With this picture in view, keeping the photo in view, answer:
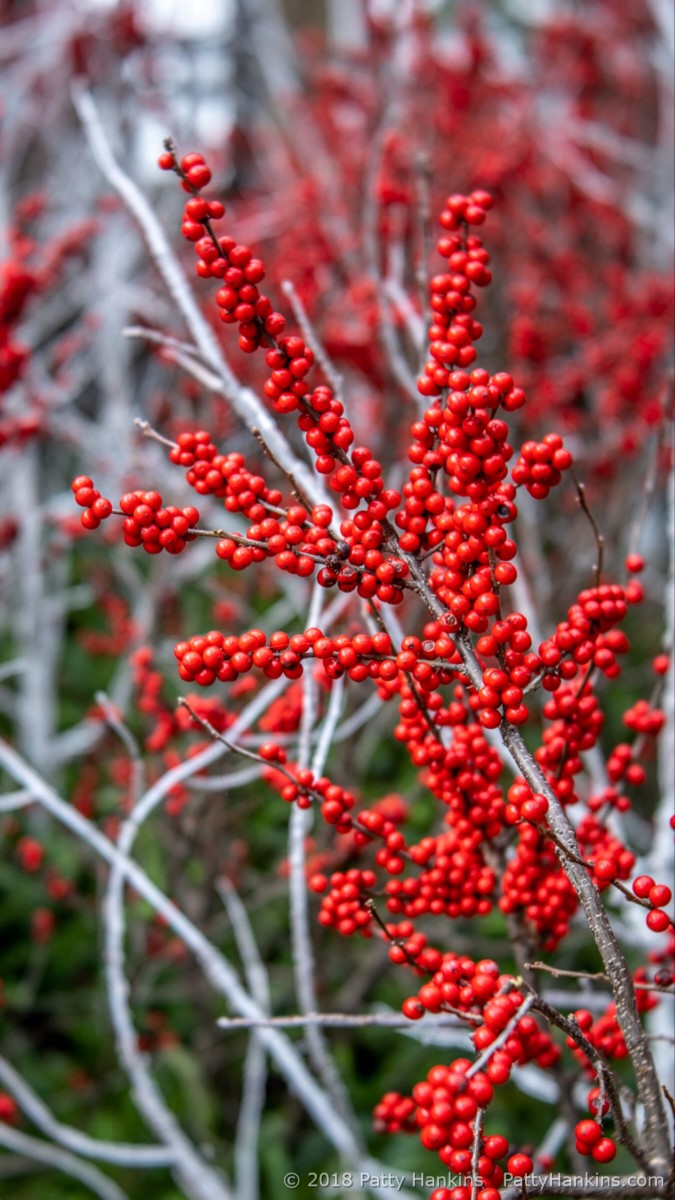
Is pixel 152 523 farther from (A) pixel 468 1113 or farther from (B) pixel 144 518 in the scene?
(A) pixel 468 1113

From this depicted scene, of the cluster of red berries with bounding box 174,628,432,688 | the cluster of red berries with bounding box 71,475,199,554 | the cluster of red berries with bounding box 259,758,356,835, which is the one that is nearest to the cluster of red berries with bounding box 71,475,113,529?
A: the cluster of red berries with bounding box 71,475,199,554

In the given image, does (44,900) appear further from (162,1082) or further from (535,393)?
(535,393)

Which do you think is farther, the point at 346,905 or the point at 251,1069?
the point at 251,1069

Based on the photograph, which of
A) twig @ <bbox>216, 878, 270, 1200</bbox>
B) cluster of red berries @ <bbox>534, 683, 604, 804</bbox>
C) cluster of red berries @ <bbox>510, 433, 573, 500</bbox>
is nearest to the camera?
cluster of red berries @ <bbox>510, 433, 573, 500</bbox>

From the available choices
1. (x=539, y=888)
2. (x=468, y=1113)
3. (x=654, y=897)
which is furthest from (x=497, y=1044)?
(x=539, y=888)

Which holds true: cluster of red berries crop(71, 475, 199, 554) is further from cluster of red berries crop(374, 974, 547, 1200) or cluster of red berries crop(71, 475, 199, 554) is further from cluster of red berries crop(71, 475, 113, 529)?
cluster of red berries crop(374, 974, 547, 1200)

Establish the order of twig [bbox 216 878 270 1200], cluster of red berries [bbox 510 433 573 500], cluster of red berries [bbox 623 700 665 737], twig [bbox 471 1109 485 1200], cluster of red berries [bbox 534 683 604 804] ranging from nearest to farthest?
twig [bbox 471 1109 485 1200], cluster of red berries [bbox 510 433 573 500], cluster of red berries [bbox 534 683 604 804], cluster of red berries [bbox 623 700 665 737], twig [bbox 216 878 270 1200]

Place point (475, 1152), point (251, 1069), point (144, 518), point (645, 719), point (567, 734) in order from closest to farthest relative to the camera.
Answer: point (475, 1152), point (144, 518), point (567, 734), point (645, 719), point (251, 1069)

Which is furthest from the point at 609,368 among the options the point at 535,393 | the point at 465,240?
the point at 465,240

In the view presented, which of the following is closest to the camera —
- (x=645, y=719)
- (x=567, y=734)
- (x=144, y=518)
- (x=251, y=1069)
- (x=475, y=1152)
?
(x=475, y=1152)
